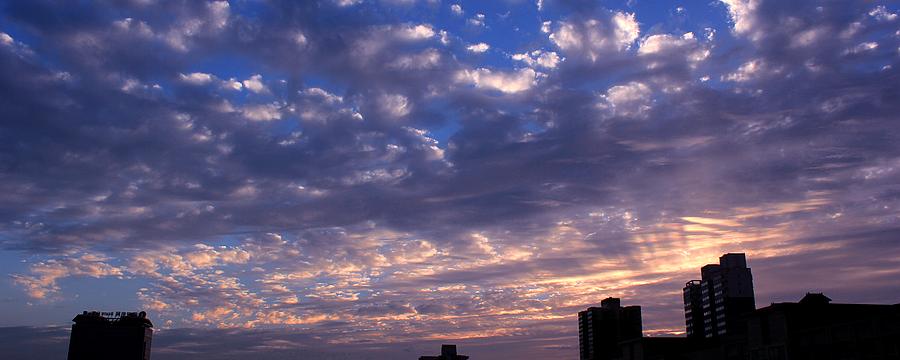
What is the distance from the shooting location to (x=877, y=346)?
62.8 meters

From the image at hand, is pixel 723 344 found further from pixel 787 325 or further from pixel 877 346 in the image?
pixel 877 346

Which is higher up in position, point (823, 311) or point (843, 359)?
point (823, 311)

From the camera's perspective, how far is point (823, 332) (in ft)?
227

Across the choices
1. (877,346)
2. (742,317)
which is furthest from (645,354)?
(877,346)

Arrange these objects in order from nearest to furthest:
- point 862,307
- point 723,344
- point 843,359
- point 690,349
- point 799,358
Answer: point 843,359 → point 799,358 → point 862,307 → point 723,344 → point 690,349

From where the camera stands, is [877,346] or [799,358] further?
[799,358]

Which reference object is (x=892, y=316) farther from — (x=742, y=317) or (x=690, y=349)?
(x=690, y=349)

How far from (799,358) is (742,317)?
10820 mm

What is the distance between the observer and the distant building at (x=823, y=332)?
62469 millimetres

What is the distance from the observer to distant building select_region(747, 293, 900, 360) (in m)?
62.5

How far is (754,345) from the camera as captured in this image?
3137 inches

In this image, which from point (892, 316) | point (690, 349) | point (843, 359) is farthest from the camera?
point (690, 349)

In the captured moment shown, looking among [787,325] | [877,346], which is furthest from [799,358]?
[877,346]

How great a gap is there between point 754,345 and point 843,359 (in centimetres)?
1324
